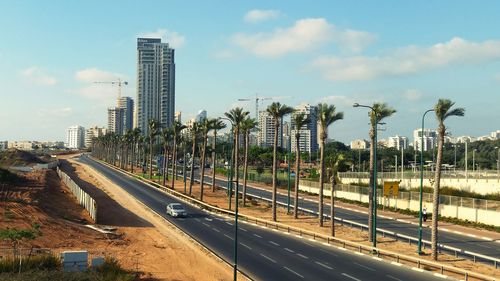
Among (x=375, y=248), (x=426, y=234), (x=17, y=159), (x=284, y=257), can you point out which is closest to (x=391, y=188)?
(x=426, y=234)

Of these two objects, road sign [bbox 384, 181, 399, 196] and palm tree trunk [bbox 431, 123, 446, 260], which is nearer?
palm tree trunk [bbox 431, 123, 446, 260]

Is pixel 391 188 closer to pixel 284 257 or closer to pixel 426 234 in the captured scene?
pixel 426 234

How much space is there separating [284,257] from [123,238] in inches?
597

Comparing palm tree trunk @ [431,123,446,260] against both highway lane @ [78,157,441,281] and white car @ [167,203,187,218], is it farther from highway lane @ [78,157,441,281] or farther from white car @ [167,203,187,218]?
white car @ [167,203,187,218]

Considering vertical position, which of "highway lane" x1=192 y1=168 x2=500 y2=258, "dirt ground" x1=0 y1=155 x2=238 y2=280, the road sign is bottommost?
"highway lane" x1=192 y1=168 x2=500 y2=258

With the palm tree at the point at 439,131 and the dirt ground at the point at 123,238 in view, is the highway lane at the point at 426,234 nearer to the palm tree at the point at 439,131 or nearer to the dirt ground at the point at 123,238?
the palm tree at the point at 439,131

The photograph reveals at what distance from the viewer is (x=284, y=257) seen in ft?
115

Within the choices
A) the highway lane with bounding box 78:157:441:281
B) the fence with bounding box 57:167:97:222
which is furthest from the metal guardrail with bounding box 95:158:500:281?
the fence with bounding box 57:167:97:222

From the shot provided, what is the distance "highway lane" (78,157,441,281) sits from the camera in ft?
96.7

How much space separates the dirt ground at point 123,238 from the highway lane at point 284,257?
6.27 feet

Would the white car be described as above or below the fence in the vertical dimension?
below

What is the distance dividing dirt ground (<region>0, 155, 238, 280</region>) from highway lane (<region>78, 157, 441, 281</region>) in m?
1.91

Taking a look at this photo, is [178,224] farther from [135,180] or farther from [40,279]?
[135,180]

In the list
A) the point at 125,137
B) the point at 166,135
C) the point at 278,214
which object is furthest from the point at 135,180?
the point at 278,214
